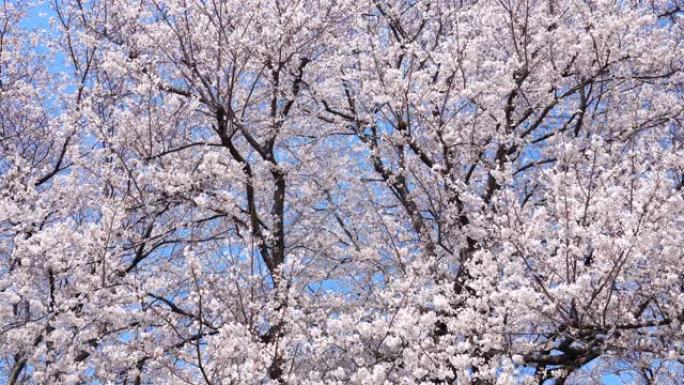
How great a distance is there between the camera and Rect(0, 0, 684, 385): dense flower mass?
674 cm

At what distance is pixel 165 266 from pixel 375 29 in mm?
4875

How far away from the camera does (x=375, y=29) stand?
37.5ft

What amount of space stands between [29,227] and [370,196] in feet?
15.9

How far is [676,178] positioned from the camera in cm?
874

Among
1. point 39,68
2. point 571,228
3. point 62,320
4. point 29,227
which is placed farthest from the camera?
point 39,68

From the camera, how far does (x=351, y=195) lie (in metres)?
11.5

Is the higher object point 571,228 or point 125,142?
point 125,142

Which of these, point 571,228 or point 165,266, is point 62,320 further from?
point 571,228

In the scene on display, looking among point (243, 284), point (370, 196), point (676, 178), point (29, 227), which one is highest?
point (370, 196)

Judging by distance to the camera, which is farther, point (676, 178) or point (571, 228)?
point (676, 178)

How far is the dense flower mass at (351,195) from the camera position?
6738 mm

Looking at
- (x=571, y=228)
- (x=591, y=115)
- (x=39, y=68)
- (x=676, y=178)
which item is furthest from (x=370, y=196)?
(x=39, y=68)

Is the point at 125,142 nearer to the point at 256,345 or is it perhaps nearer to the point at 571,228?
the point at 256,345

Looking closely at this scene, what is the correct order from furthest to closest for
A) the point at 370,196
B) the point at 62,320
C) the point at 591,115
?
the point at 370,196 < the point at 591,115 < the point at 62,320
